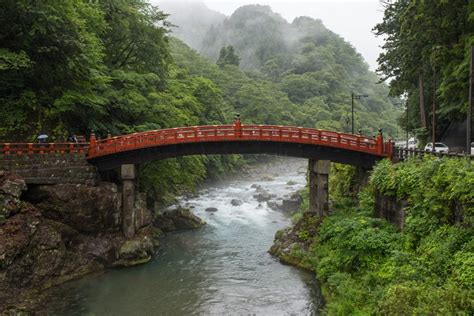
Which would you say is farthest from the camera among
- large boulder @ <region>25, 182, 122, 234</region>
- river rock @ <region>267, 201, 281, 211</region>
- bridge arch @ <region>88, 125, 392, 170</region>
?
river rock @ <region>267, 201, 281, 211</region>

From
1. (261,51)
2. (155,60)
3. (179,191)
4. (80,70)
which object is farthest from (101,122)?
(261,51)

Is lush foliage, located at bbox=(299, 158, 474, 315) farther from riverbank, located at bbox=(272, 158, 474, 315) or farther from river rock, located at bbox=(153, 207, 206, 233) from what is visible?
river rock, located at bbox=(153, 207, 206, 233)

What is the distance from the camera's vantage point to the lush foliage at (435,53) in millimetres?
26328

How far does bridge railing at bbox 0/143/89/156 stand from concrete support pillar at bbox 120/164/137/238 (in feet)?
10.2

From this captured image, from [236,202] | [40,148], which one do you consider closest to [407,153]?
[236,202]

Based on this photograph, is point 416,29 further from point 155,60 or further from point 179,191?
point 179,191

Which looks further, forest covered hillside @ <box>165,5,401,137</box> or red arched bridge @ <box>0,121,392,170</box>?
forest covered hillside @ <box>165,5,401,137</box>

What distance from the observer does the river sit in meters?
19.9

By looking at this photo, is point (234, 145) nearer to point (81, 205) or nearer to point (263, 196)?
point (81, 205)

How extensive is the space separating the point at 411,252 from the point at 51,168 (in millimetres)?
20813

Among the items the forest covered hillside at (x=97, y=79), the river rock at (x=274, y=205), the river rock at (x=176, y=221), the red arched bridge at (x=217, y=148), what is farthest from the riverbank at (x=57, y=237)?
the river rock at (x=274, y=205)

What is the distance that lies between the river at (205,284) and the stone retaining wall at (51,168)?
20.9ft

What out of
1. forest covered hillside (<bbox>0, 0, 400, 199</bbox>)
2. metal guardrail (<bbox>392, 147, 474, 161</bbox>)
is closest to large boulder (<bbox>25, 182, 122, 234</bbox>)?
forest covered hillside (<bbox>0, 0, 400, 199</bbox>)

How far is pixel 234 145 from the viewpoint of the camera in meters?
29.0
